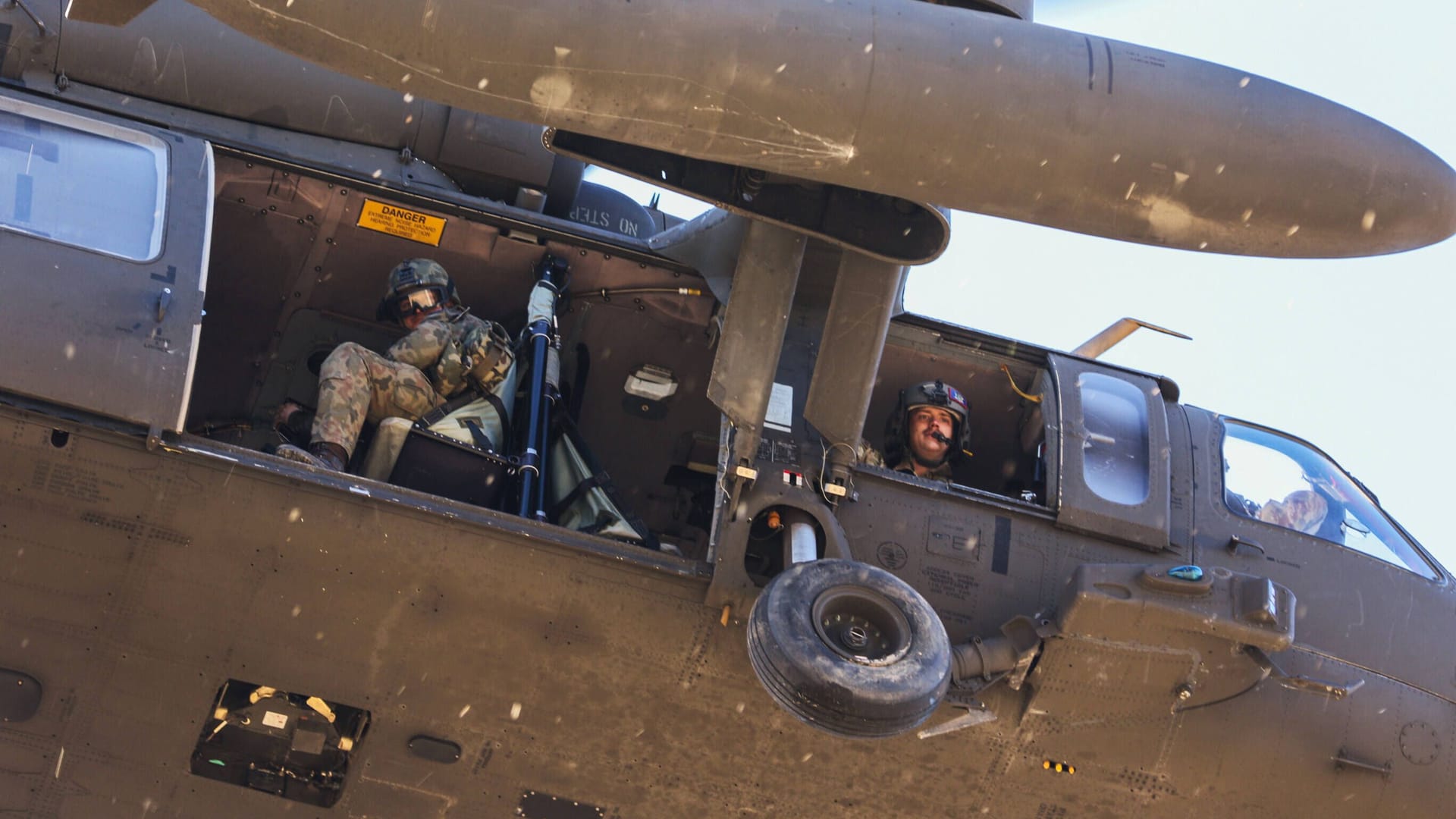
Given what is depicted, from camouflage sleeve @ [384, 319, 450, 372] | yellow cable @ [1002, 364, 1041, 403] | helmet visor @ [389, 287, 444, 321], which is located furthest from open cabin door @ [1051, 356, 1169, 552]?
helmet visor @ [389, 287, 444, 321]

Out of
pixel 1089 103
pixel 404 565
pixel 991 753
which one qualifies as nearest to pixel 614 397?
pixel 404 565

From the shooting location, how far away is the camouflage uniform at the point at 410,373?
18.5 feet

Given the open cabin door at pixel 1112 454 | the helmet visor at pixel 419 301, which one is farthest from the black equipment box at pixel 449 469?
the open cabin door at pixel 1112 454

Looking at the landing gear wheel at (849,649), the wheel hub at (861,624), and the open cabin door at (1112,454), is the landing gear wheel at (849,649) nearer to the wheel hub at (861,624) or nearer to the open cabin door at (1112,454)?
the wheel hub at (861,624)

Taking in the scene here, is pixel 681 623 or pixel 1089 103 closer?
pixel 1089 103

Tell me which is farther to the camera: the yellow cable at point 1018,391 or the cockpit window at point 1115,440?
the yellow cable at point 1018,391

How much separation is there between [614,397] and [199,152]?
241 cm

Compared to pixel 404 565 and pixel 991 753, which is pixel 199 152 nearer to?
pixel 404 565

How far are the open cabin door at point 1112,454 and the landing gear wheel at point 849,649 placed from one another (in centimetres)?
131

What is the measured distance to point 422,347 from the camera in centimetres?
612

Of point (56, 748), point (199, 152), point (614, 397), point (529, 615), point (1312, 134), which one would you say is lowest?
point (56, 748)

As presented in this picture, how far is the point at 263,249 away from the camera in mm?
6641

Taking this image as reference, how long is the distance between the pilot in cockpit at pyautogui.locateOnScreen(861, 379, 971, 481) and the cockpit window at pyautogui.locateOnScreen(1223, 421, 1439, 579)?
1.20m

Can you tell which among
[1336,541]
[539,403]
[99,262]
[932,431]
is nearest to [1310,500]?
[1336,541]
